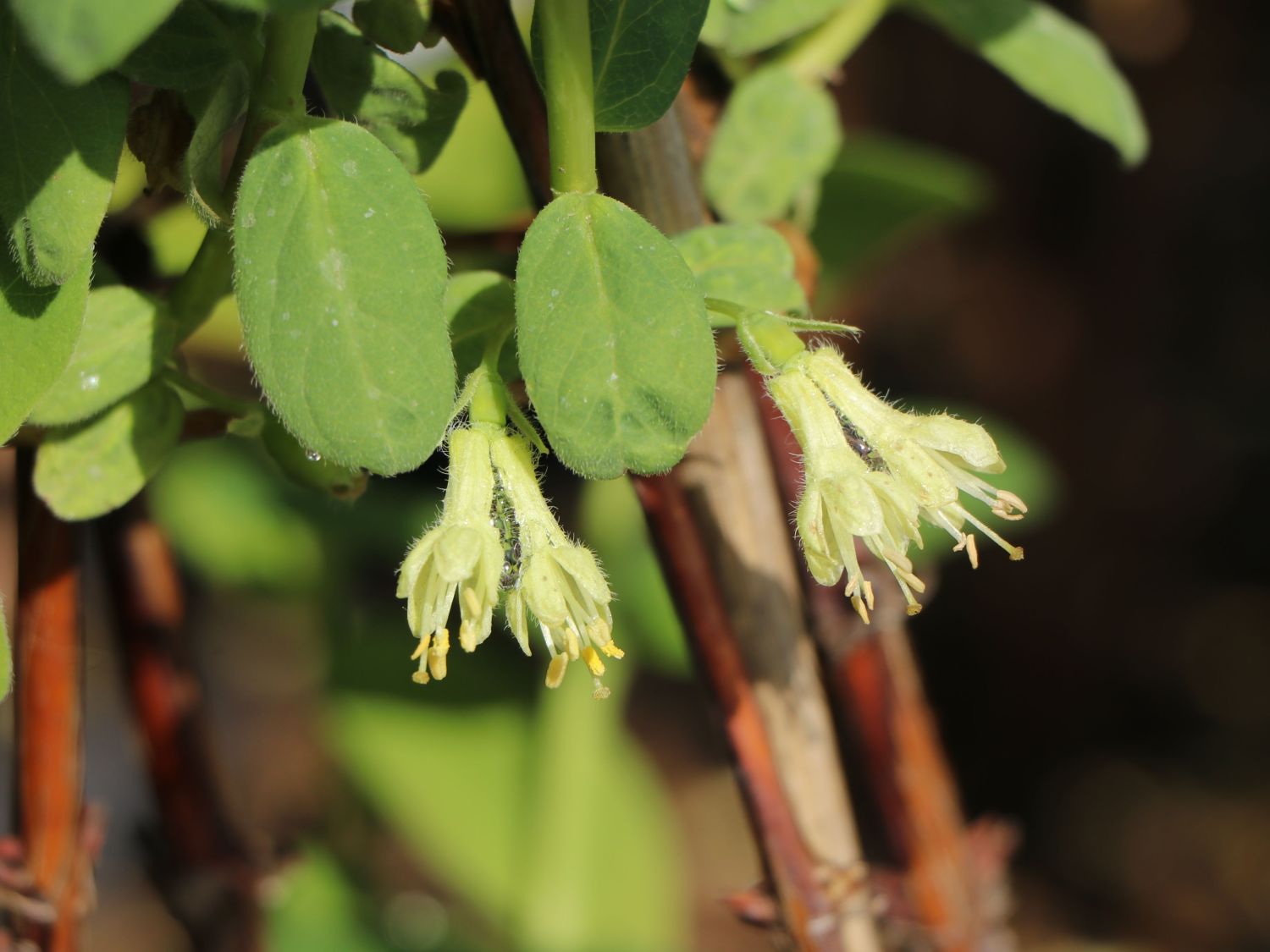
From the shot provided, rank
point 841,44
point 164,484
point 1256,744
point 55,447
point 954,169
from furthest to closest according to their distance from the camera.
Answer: point 1256,744
point 164,484
point 954,169
point 841,44
point 55,447

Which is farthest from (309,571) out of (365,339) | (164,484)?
(365,339)

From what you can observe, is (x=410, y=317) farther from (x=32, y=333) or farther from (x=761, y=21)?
(x=761, y=21)

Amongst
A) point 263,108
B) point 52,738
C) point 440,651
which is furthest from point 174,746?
point 263,108

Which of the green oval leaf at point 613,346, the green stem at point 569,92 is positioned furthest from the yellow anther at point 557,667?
the green stem at point 569,92

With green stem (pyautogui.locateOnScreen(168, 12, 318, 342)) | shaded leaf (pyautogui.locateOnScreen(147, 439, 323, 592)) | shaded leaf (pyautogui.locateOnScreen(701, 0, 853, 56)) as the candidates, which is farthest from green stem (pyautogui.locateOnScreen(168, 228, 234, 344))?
shaded leaf (pyautogui.locateOnScreen(147, 439, 323, 592))

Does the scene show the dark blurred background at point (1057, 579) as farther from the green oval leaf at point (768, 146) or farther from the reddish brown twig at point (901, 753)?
the green oval leaf at point (768, 146)

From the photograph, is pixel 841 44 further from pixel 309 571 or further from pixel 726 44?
pixel 309 571

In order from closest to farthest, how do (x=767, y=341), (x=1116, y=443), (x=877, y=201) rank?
(x=767, y=341) → (x=877, y=201) → (x=1116, y=443)
